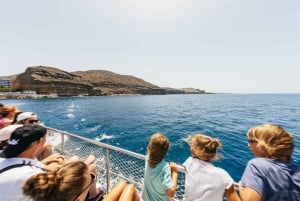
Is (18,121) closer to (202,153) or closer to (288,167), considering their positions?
(202,153)

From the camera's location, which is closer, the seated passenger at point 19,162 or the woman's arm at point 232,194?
the seated passenger at point 19,162

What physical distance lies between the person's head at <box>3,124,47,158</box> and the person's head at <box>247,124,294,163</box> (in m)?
2.17

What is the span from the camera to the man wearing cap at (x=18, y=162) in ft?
4.56

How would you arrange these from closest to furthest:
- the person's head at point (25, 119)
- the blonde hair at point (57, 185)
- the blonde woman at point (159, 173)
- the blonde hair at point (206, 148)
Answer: the blonde hair at point (57, 185), the blonde hair at point (206, 148), the blonde woman at point (159, 173), the person's head at point (25, 119)

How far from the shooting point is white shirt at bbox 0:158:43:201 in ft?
4.52

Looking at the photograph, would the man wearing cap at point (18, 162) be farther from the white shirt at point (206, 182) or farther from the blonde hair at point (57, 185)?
the white shirt at point (206, 182)

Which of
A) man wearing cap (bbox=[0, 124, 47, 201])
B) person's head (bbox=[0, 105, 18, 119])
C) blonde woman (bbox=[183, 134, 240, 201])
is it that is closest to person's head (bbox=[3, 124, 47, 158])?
man wearing cap (bbox=[0, 124, 47, 201])

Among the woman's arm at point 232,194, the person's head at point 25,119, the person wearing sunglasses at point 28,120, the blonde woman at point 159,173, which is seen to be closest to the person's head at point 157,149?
the blonde woman at point 159,173

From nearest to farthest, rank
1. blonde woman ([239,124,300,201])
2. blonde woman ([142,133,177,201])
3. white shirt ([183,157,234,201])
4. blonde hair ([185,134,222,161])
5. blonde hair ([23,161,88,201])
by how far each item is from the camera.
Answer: blonde hair ([23,161,88,201]) < blonde woman ([239,124,300,201]) < white shirt ([183,157,234,201]) < blonde hair ([185,134,222,161]) < blonde woman ([142,133,177,201])

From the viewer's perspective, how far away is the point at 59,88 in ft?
292

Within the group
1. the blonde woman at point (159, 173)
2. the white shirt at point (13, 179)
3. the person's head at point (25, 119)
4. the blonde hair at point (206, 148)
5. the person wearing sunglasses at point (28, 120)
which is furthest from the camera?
→ the person's head at point (25, 119)

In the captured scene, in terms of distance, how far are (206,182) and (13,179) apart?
1.73 metres

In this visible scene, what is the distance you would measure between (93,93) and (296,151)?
99685mm

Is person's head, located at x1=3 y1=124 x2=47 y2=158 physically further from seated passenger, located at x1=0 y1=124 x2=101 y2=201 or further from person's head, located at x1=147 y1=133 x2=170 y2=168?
person's head, located at x1=147 y1=133 x2=170 y2=168
